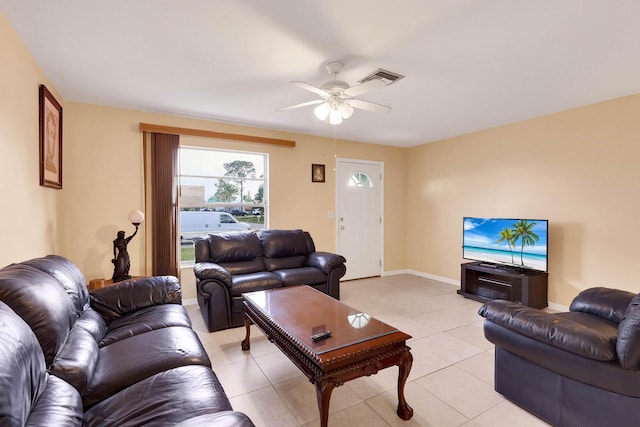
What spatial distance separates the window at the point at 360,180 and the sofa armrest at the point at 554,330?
3583 mm

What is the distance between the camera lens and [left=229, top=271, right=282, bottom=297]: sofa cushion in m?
3.18

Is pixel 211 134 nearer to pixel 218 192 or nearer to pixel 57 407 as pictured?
pixel 218 192

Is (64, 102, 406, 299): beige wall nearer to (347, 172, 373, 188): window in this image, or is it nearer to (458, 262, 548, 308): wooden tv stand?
(347, 172, 373, 188): window

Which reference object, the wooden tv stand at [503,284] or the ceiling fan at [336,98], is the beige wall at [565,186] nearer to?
the wooden tv stand at [503,284]

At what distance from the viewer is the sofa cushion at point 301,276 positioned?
3469 mm

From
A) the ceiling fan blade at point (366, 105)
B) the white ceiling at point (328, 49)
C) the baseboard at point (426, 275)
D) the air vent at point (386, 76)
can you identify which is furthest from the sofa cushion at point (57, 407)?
the baseboard at point (426, 275)

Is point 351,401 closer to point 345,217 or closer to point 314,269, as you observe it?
point 314,269

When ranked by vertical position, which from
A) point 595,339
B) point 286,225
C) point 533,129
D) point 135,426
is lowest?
point 135,426

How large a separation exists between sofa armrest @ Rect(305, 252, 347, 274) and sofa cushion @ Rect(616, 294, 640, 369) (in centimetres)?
262

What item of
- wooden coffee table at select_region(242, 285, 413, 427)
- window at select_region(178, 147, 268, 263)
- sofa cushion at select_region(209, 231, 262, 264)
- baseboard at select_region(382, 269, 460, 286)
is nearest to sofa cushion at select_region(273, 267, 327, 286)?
sofa cushion at select_region(209, 231, 262, 264)

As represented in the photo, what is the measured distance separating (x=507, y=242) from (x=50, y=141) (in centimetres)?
522

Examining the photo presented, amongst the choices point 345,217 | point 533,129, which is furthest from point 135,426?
point 533,129

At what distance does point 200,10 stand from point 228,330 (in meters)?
2.82

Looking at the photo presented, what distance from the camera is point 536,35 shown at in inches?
81.4
